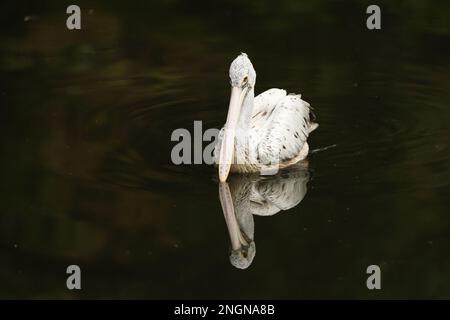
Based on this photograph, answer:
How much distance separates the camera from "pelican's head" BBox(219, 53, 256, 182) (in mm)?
9523

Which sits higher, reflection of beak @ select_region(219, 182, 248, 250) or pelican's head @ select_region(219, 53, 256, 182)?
pelican's head @ select_region(219, 53, 256, 182)

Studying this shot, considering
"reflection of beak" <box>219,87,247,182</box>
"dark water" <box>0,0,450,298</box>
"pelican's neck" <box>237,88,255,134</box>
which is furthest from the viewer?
"pelican's neck" <box>237,88,255,134</box>

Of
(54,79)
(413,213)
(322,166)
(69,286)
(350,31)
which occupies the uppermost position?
(350,31)

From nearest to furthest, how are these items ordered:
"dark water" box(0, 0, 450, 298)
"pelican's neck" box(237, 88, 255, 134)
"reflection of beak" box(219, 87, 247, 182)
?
"dark water" box(0, 0, 450, 298)
"reflection of beak" box(219, 87, 247, 182)
"pelican's neck" box(237, 88, 255, 134)

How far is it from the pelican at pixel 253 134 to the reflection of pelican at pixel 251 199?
0.39ft

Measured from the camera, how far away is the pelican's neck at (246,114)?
976 cm

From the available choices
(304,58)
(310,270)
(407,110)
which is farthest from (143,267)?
(304,58)

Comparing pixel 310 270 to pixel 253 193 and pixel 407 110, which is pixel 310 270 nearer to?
pixel 253 193

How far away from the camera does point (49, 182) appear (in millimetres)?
9641

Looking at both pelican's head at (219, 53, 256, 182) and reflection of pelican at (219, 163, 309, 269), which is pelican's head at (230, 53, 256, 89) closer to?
pelican's head at (219, 53, 256, 182)

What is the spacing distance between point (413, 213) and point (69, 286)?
2.69 m

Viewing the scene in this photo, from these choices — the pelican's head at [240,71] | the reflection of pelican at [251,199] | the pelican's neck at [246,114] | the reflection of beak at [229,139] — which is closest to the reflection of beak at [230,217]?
the reflection of pelican at [251,199]

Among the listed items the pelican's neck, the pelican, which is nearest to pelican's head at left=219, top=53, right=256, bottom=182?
the pelican

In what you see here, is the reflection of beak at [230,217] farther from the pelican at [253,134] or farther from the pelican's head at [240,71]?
the pelican's head at [240,71]
